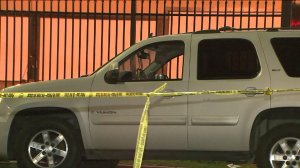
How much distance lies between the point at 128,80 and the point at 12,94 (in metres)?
1.38

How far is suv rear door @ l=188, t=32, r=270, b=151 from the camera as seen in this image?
6.60 m

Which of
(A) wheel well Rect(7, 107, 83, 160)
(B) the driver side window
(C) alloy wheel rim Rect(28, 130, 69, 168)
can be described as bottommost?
(C) alloy wheel rim Rect(28, 130, 69, 168)

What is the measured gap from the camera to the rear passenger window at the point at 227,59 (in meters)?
6.68

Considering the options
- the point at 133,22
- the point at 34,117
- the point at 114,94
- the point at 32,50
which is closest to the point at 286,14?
the point at 133,22

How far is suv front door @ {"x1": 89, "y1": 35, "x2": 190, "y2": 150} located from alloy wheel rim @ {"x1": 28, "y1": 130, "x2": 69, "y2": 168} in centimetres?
42

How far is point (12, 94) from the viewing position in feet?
23.2

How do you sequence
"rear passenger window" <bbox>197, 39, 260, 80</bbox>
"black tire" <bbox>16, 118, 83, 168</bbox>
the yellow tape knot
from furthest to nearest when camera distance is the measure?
"black tire" <bbox>16, 118, 83, 168</bbox> < "rear passenger window" <bbox>197, 39, 260, 80</bbox> < the yellow tape knot

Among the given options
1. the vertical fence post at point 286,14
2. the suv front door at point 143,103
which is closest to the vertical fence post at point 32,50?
the vertical fence post at point 286,14

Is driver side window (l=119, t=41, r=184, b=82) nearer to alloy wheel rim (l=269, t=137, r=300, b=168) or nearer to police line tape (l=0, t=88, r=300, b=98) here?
police line tape (l=0, t=88, r=300, b=98)

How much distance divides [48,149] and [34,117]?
1.37ft

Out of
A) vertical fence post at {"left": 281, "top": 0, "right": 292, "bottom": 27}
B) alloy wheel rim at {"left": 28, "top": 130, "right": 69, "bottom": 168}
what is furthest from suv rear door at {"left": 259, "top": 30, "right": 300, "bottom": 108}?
vertical fence post at {"left": 281, "top": 0, "right": 292, "bottom": 27}

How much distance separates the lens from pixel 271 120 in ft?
21.9

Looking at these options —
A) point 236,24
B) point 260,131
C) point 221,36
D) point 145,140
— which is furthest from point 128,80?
A: point 236,24

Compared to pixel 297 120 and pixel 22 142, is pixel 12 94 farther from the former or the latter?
pixel 297 120
